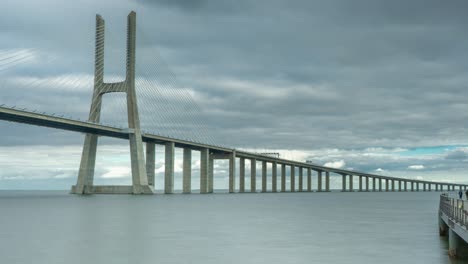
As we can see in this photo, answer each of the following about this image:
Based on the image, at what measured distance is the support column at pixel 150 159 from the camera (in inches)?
3816

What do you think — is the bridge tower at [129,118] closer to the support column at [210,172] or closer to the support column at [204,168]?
the support column at [204,168]

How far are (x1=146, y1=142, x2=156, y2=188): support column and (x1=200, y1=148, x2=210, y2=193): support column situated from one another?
16703 mm

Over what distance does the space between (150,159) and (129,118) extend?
14.4 meters

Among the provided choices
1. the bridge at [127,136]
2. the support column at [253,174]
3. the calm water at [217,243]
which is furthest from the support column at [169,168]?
the calm water at [217,243]

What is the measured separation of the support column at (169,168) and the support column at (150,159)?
221cm

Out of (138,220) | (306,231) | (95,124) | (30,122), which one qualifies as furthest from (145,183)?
(306,231)

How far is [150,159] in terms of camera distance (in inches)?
3871

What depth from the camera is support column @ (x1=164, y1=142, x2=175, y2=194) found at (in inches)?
3910

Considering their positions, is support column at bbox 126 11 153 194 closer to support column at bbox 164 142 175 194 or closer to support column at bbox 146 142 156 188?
support column at bbox 146 142 156 188

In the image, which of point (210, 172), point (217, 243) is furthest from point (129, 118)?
point (217, 243)

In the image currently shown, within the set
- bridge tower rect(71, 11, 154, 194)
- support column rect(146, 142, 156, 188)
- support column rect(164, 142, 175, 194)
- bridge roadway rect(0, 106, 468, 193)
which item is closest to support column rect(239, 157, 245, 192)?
bridge roadway rect(0, 106, 468, 193)

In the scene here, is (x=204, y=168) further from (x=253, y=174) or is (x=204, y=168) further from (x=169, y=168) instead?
(x=253, y=174)

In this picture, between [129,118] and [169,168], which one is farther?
[169,168]

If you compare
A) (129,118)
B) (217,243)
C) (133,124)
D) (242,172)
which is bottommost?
(217,243)
